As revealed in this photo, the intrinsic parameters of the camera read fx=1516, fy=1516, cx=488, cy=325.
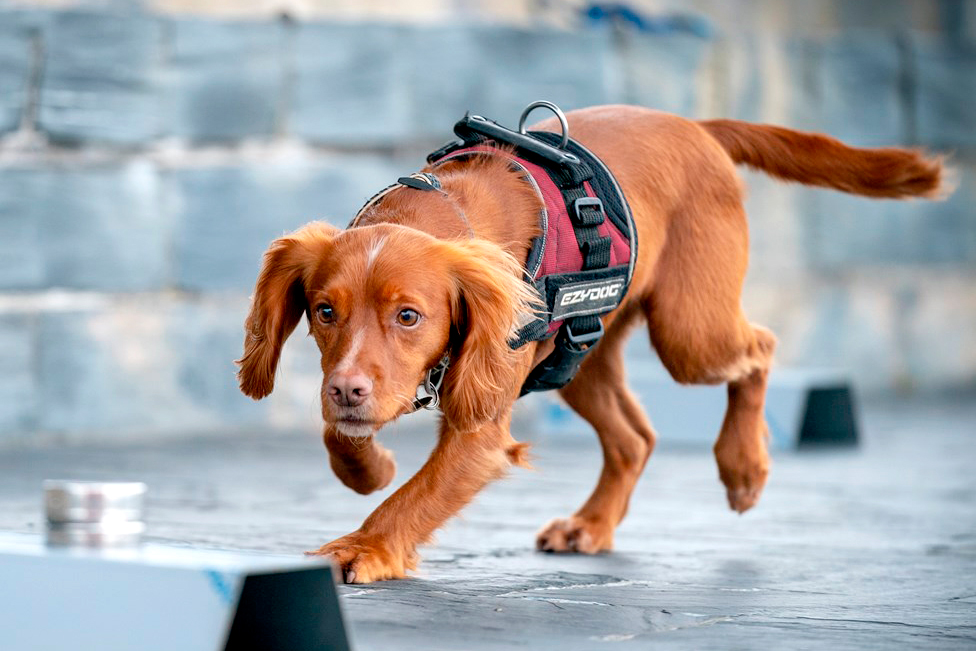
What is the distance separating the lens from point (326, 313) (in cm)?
298

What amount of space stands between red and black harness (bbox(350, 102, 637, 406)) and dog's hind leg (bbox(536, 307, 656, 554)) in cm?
46

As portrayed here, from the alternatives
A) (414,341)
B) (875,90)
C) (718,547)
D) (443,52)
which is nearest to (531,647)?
(414,341)

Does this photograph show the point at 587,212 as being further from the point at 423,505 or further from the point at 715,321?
the point at 423,505

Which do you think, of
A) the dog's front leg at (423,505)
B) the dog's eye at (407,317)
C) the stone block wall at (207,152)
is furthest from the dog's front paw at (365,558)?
the stone block wall at (207,152)

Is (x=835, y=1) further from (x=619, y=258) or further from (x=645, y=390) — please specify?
(x=619, y=258)

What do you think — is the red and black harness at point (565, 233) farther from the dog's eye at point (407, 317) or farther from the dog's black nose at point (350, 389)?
the dog's black nose at point (350, 389)

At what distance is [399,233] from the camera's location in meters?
3.01

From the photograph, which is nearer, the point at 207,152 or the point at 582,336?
the point at 582,336

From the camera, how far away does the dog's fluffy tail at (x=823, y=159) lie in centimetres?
403

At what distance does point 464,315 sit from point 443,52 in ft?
14.1

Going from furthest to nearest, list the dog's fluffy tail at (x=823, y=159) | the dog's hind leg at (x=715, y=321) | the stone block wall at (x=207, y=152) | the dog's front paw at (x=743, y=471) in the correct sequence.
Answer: the stone block wall at (x=207, y=152) < the dog's fluffy tail at (x=823, y=159) < the dog's front paw at (x=743, y=471) < the dog's hind leg at (x=715, y=321)

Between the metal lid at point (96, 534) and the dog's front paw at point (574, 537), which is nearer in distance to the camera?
the metal lid at point (96, 534)

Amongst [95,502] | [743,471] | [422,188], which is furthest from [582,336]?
[95,502]

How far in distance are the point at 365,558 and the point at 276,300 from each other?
0.56m
